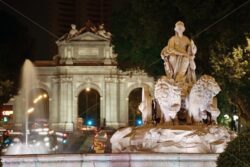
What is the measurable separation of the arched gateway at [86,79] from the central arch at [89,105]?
82.9 inches

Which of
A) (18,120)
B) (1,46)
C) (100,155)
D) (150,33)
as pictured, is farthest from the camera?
(18,120)

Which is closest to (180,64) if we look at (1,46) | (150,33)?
(150,33)

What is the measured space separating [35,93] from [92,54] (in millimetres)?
8720

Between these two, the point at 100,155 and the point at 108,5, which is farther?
the point at 108,5

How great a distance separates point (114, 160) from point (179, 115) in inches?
Result: 193

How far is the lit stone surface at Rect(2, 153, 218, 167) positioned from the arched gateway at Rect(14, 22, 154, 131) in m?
63.9

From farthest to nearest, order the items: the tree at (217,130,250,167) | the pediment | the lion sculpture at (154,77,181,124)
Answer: the pediment < the lion sculpture at (154,77,181,124) < the tree at (217,130,250,167)

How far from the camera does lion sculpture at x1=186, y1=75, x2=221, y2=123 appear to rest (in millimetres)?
22797

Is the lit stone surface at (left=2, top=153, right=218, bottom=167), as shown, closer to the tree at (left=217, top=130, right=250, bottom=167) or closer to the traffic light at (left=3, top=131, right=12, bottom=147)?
the tree at (left=217, top=130, right=250, bottom=167)

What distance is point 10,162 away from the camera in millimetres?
19219

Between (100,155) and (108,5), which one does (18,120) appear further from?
(108,5)

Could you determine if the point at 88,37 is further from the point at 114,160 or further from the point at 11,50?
the point at 114,160

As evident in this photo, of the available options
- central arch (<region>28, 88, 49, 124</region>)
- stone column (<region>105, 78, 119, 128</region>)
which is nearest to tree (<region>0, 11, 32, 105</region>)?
stone column (<region>105, 78, 119, 128</region>)

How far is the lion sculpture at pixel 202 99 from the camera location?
22797mm
